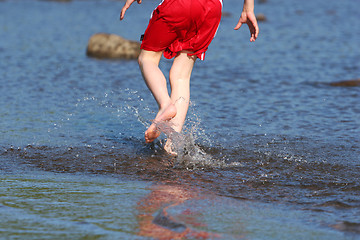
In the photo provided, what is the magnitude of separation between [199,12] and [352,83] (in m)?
4.49

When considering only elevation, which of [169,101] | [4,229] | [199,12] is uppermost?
[199,12]

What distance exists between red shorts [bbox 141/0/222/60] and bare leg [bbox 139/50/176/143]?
0.09 meters

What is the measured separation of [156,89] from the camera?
448cm

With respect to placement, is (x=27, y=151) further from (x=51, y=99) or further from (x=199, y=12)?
(x=51, y=99)

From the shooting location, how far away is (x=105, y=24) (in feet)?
57.3

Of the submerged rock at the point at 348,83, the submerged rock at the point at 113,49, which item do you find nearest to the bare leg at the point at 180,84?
the submerged rock at the point at 348,83

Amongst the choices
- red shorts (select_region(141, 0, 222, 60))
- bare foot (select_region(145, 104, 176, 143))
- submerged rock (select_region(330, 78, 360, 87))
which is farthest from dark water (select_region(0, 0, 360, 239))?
red shorts (select_region(141, 0, 222, 60))

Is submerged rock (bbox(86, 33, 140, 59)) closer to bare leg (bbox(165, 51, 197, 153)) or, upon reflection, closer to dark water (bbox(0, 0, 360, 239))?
dark water (bbox(0, 0, 360, 239))

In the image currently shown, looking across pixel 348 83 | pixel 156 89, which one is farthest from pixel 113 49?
pixel 156 89

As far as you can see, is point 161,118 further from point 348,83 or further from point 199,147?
point 348,83

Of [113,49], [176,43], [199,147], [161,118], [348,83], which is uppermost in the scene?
[176,43]

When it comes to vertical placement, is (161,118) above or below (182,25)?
below

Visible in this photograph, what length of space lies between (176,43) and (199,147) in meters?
1.03

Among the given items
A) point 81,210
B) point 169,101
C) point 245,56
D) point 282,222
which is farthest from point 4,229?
point 245,56
